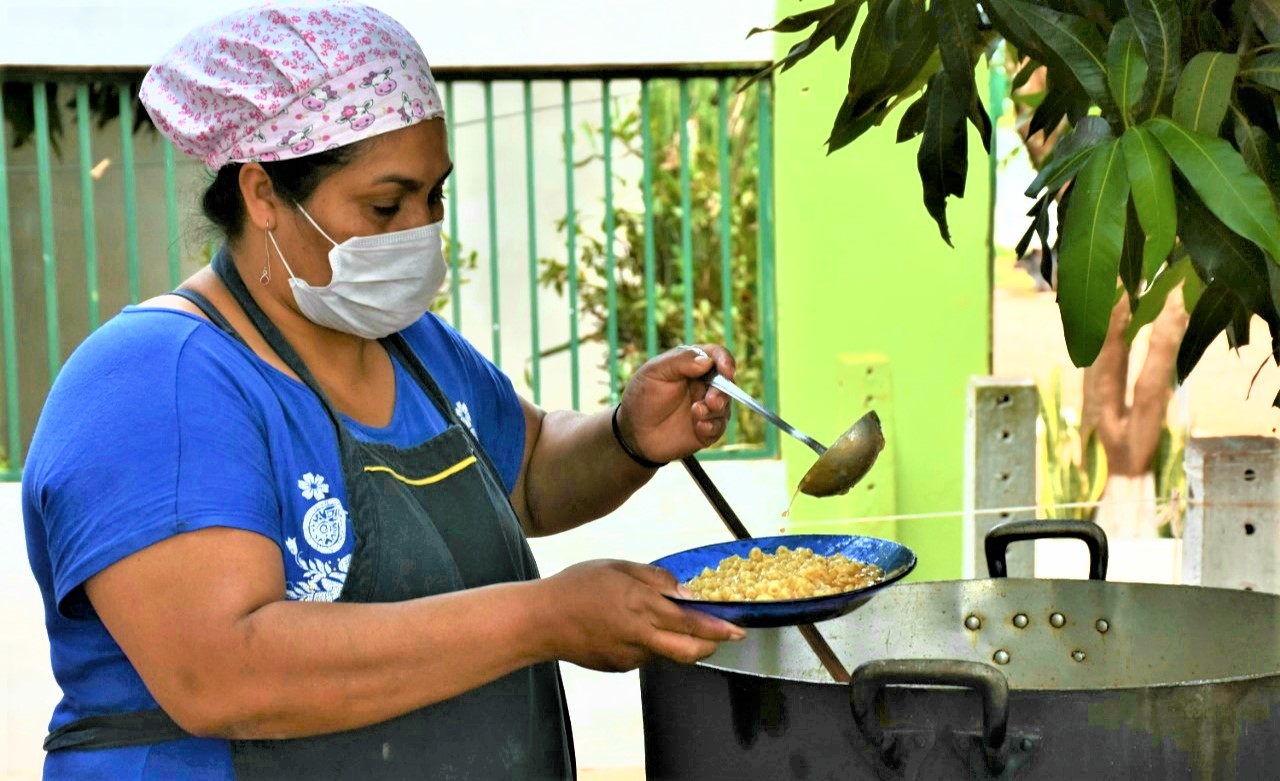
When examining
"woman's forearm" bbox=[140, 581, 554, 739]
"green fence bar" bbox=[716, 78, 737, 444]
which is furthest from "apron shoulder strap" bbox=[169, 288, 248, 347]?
"green fence bar" bbox=[716, 78, 737, 444]

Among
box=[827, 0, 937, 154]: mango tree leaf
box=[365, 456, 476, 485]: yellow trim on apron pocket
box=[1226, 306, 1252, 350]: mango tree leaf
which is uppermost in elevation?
box=[827, 0, 937, 154]: mango tree leaf

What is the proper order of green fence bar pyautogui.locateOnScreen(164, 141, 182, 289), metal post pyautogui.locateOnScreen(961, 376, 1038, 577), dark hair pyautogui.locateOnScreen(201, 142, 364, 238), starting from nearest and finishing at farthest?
1. dark hair pyautogui.locateOnScreen(201, 142, 364, 238)
2. metal post pyautogui.locateOnScreen(961, 376, 1038, 577)
3. green fence bar pyautogui.locateOnScreen(164, 141, 182, 289)

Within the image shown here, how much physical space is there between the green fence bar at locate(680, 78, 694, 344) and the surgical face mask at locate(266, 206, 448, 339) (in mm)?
3400

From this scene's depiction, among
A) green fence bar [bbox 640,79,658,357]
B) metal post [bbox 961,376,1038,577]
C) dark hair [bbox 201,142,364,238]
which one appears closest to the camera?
dark hair [bbox 201,142,364,238]

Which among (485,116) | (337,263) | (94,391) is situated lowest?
(94,391)

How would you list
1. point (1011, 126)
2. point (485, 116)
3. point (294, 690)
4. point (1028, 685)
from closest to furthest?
1. point (294, 690)
2. point (1028, 685)
3. point (485, 116)
4. point (1011, 126)

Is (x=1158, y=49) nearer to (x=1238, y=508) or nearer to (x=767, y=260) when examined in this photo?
(x=1238, y=508)

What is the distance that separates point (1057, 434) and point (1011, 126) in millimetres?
1982

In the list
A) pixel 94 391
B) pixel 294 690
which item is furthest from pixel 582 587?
pixel 94 391

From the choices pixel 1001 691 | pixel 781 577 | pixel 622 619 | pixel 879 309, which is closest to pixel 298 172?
pixel 622 619

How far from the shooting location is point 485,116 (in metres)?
5.47

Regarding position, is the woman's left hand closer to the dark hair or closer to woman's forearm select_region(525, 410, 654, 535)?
woman's forearm select_region(525, 410, 654, 535)

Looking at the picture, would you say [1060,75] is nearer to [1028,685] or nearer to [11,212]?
[1028,685]

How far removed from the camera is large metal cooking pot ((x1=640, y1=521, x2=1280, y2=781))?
65.2 inches
